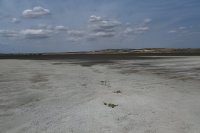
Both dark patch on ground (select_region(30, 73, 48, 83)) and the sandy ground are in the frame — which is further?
dark patch on ground (select_region(30, 73, 48, 83))

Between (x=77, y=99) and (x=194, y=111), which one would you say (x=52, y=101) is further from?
(x=194, y=111)

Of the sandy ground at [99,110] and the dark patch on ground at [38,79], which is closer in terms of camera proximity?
the sandy ground at [99,110]

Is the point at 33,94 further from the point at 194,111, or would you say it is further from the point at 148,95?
the point at 194,111

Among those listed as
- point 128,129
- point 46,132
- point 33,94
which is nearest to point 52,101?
point 33,94

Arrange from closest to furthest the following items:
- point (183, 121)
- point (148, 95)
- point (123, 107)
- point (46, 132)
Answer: point (46, 132) → point (183, 121) → point (123, 107) → point (148, 95)

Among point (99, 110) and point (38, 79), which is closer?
point (99, 110)

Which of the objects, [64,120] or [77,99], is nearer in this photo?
[64,120]

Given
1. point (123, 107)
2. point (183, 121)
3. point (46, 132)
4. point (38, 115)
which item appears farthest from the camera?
point (123, 107)

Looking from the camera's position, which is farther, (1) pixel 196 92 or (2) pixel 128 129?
(1) pixel 196 92

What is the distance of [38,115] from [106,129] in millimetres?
2932

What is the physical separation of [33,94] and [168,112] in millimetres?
7131

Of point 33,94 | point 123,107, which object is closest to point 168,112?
point 123,107

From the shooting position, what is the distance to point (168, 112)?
32.4 ft

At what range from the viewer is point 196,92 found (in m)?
14.1
